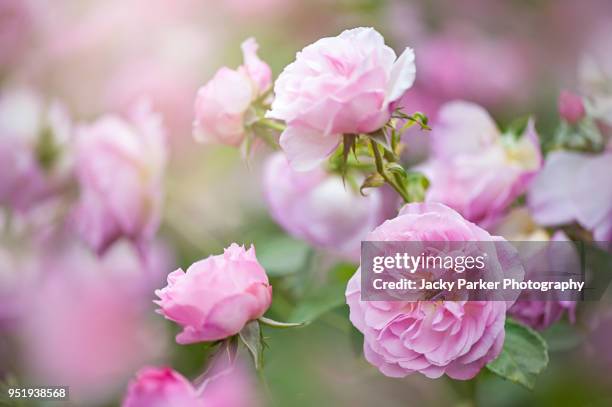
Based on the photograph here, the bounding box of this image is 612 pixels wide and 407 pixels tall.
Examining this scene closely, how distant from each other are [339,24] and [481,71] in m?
0.12

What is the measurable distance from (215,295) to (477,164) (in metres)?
0.15

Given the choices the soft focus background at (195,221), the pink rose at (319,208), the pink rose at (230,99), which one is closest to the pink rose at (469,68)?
the soft focus background at (195,221)

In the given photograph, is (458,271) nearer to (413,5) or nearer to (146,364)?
(146,364)

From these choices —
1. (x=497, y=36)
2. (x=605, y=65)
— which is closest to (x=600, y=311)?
(x=605, y=65)

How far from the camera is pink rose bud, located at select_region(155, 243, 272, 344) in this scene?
0.27m

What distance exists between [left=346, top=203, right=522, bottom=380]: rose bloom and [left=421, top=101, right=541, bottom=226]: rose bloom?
0.07 metres

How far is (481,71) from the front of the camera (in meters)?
0.64

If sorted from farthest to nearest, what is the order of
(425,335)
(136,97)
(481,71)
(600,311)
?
(481,71)
(136,97)
(600,311)
(425,335)

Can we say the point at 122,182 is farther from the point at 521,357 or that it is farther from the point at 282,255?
the point at 521,357

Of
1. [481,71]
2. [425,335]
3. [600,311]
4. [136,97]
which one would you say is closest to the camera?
[425,335]

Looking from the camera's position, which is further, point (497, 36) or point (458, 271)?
point (497, 36)

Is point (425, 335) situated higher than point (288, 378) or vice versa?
point (425, 335)

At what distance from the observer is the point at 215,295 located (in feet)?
0.89

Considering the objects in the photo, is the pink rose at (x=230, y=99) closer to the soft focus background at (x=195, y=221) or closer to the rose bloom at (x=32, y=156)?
the soft focus background at (x=195, y=221)
